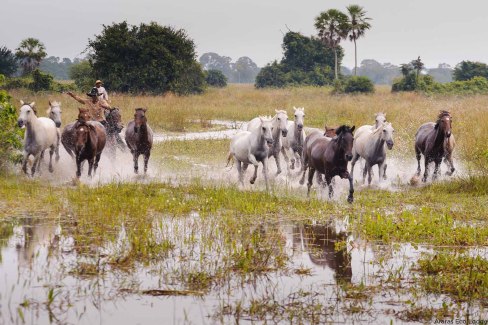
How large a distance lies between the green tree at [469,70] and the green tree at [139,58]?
3226cm

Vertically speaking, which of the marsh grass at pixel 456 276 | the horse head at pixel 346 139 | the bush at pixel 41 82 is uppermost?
the bush at pixel 41 82

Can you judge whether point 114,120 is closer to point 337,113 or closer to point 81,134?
point 81,134

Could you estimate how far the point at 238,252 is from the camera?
9.14 m

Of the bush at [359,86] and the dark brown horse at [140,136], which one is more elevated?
the bush at [359,86]

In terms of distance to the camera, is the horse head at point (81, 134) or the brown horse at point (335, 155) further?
the horse head at point (81, 134)

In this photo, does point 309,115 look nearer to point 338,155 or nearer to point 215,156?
point 215,156

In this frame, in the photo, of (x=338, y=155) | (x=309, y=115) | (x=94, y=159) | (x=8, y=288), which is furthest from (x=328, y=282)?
(x=309, y=115)

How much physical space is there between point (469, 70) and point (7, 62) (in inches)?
1713

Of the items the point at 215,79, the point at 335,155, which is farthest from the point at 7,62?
the point at 335,155

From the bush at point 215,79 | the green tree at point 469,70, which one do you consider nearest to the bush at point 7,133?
the green tree at point 469,70

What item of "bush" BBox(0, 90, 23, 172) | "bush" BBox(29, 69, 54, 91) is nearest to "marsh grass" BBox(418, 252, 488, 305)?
"bush" BBox(0, 90, 23, 172)

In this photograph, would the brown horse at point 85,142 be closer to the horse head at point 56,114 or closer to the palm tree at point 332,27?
the horse head at point 56,114

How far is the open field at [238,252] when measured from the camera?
7188 mm

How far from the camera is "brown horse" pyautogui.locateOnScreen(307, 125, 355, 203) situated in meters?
14.0
